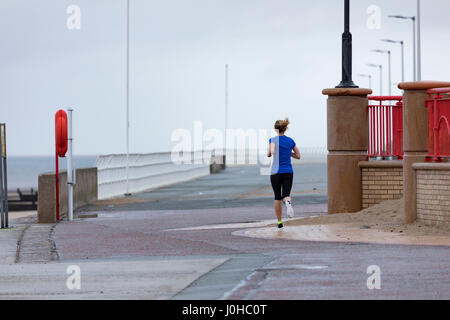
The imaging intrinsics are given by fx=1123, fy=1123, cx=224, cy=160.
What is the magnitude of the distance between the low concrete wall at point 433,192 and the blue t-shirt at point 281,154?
207cm

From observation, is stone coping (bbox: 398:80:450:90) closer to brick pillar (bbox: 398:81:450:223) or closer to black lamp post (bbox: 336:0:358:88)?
brick pillar (bbox: 398:81:450:223)

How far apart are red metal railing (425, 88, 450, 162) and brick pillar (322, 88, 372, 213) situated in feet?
12.5

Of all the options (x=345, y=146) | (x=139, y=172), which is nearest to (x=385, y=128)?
(x=345, y=146)

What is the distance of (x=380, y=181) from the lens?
21703 mm

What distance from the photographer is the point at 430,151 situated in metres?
18.1

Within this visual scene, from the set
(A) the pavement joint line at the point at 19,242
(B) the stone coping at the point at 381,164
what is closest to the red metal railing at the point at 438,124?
(B) the stone coping at the point at 381,164

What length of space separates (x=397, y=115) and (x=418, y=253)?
349 inches

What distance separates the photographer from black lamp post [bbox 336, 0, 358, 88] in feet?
73.6

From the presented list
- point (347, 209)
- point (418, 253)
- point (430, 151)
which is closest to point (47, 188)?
point (347, 209)

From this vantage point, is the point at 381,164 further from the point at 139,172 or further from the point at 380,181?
the point at 139,172

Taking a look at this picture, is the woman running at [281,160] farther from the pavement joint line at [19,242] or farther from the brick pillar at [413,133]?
the pavement joint line at [19,242]

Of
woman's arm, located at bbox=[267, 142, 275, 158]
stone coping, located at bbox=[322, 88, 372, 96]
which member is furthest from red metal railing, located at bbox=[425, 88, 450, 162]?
stone coping, located at bbox=[322, 88, 372, 96]

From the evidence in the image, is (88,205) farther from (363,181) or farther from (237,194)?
(363,181)

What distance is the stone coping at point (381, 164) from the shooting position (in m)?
21.3
